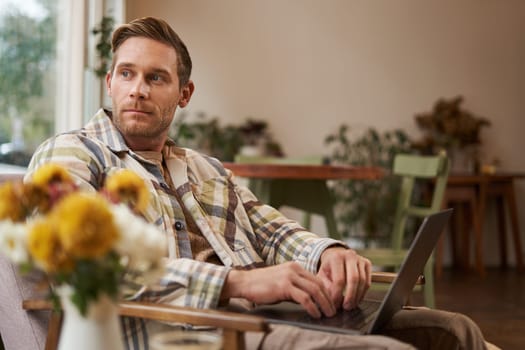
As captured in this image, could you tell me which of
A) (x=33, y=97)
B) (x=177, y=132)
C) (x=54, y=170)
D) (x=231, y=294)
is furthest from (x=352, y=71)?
(x=54, y=170)

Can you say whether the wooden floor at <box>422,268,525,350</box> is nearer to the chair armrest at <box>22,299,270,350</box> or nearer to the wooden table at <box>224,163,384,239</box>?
the wooden table at <box>224,163,384,239</box>

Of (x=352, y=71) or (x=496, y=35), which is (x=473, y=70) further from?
(x=352, y=71)

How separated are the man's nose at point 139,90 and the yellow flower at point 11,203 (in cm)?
90

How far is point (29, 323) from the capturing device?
1498 mm

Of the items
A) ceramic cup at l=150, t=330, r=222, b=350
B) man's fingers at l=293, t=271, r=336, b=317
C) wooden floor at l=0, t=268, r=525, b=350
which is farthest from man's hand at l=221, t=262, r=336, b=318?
wooden floor at l=0, t=268, r=525, b=350

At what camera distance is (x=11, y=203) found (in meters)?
0.87

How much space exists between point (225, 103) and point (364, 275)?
15.8 ft

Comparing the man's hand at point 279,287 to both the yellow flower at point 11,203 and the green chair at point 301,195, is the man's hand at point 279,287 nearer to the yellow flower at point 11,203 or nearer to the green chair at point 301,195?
the yellow flower at point 11,203

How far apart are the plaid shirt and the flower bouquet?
1.53 feet

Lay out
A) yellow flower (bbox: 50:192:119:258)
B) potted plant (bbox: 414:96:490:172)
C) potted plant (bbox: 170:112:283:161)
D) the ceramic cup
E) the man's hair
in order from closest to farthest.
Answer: yellow flower (bbox: 50:192:119:258), the ceramic cup, the man's hair, potted plant (bbox: 170:112:283:161), potted plant (bbox: 414:96:490:172)

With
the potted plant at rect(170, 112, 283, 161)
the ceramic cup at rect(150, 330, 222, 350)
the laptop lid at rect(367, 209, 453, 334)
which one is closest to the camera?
the ceramic cup at rect(150, 330, 222, 350)

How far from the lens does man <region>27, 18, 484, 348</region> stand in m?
1.42

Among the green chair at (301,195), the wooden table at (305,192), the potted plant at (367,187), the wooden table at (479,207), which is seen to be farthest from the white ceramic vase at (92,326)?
the potted plant at (367,187)

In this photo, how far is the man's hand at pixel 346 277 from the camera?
1571mm
